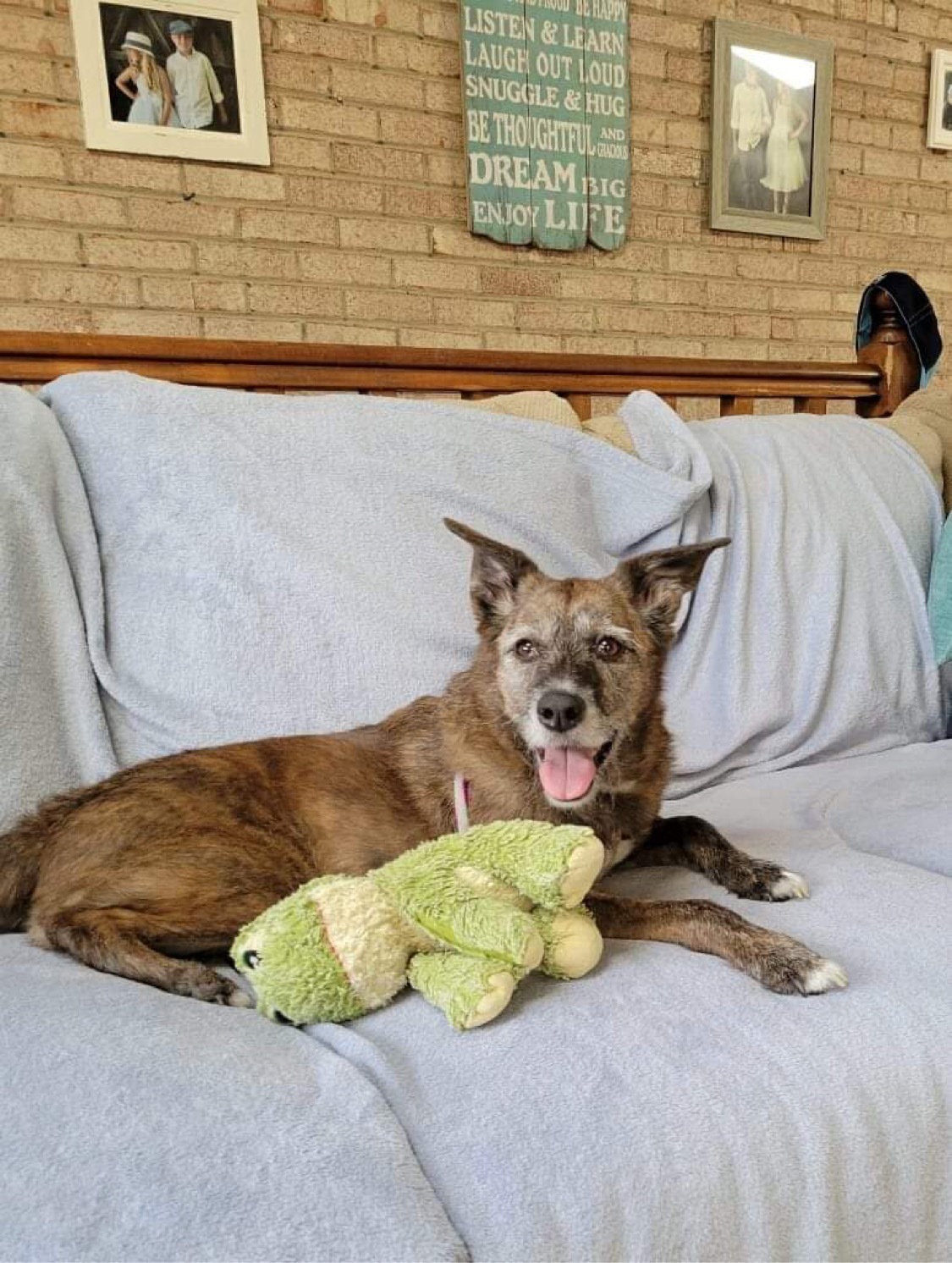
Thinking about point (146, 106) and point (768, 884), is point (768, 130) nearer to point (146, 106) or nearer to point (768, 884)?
point (146, 106)

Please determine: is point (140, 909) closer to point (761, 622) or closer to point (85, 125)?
point (761, 622)

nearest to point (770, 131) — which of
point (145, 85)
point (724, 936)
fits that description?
point (145, 85)

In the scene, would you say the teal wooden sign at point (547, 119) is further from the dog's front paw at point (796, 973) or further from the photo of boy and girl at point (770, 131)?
the dog's front paw at point (796, 973)

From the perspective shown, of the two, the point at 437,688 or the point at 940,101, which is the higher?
the point at 940,101

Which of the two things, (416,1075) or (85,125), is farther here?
(85,125)

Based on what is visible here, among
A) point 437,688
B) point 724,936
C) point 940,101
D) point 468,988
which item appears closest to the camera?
point 468,988

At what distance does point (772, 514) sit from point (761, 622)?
294 mm

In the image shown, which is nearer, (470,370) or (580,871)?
(580,871)

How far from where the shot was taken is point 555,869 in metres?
1.13

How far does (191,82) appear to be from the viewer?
3.22m

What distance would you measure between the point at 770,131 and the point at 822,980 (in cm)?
429

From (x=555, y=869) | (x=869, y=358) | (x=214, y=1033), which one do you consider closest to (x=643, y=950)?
(x=555, y=869)

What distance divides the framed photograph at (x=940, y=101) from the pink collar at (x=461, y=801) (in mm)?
4829

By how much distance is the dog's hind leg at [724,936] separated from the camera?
45.3 inches
